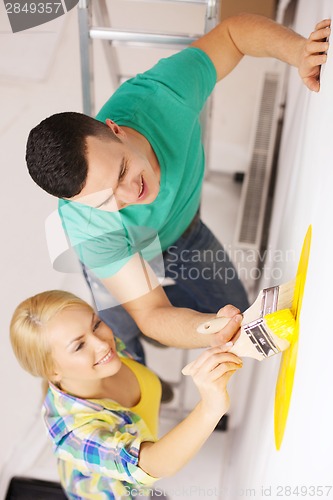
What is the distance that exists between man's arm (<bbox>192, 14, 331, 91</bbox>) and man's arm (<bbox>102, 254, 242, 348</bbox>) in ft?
1.31

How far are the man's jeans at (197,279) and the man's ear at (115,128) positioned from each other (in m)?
0.39

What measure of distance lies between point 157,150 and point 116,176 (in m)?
0.23

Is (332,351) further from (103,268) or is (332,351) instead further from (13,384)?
(13,384)

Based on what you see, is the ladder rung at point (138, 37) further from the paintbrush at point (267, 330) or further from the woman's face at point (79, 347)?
the paintbrush at point (267, 330)

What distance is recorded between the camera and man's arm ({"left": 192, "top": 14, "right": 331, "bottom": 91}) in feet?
2.73

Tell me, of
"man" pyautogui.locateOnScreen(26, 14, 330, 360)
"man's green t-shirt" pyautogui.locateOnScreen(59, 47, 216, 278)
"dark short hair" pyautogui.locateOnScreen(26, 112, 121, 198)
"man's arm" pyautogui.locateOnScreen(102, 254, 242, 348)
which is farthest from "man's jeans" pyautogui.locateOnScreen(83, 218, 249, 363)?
"dark short hair" pyautogui.locateOnScreen(26, 112, 121, 198)

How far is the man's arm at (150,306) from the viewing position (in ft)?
3.17

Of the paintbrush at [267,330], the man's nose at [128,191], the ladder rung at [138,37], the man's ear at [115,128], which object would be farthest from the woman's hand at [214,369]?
the ladder rung at [138,37]

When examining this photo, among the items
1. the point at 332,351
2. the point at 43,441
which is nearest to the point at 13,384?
the point at 43,441

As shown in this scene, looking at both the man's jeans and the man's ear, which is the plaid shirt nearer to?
the man's jeans

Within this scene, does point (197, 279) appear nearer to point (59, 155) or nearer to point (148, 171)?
point (148, 171)

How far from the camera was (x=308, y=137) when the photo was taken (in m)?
0.98

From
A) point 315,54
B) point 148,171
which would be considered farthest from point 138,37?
A: point 315,54

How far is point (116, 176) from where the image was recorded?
87 centimetres
